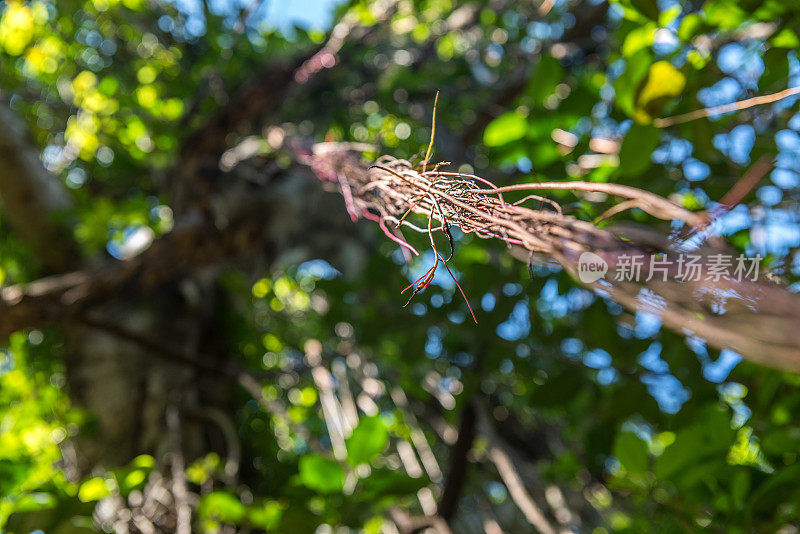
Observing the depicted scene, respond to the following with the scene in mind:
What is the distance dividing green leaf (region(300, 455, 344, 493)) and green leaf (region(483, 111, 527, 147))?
479 mm

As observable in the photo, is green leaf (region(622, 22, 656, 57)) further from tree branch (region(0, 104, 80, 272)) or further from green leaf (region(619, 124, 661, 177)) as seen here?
tree branch (region(0, 104, 80, 272))

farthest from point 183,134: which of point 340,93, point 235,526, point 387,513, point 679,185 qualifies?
point 679,185

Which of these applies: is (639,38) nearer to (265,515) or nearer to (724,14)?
(724,14)

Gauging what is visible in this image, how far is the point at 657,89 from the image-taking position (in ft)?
2.11

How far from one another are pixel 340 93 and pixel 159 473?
1.48m

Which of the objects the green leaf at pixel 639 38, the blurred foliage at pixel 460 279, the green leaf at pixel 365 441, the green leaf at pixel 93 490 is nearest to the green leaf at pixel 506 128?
the blurred foliage at pixel 460 279

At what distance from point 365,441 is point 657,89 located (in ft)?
1.67

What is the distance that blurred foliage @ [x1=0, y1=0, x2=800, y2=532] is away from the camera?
681 mm

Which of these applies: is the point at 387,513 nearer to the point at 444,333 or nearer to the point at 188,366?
the point at 444,333

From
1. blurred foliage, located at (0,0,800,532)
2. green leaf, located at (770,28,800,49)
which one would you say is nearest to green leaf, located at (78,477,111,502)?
blurred foliage, located at (0,0,800,532)

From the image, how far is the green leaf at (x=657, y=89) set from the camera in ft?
2.07

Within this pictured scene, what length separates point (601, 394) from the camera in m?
1.02

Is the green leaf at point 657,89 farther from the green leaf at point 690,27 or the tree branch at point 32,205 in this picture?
the tree branch at point 32,205

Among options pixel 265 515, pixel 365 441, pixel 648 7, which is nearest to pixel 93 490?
pixel 265 515
